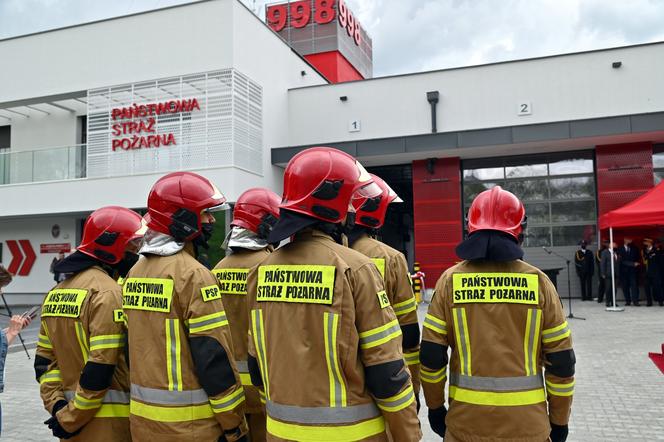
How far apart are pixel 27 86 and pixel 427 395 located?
20.2 metres

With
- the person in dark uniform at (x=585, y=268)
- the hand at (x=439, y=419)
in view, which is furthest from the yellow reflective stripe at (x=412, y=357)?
the person in dark uniform at (x=585, y=268)

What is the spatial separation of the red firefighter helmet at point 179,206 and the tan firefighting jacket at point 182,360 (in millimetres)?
182

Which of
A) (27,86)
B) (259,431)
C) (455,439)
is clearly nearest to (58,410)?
(259,431)

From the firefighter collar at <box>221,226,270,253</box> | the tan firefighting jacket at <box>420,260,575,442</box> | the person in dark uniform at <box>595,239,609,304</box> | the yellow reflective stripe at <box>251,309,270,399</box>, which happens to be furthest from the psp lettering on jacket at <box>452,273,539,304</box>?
the person in dark uniform at <box>595,239,609,304</box>

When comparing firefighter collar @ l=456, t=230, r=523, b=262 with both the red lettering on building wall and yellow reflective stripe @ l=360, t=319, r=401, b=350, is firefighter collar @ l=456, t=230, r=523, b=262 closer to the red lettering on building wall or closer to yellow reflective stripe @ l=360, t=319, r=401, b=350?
yellow reflective stripe @ l=360, t=319, r=401, b=350

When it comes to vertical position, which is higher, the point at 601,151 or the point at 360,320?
the point at 601,151

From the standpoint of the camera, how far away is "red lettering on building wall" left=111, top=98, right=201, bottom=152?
16.6 m

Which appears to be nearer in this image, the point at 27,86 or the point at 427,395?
the point at 427,395

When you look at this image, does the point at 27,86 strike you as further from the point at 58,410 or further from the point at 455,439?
Result: the point at 455,439

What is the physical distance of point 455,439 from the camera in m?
2.83

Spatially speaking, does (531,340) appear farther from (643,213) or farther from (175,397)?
(643,213)

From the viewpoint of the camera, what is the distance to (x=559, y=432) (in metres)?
2.78

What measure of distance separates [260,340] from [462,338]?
1.08m

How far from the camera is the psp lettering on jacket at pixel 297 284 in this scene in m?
2.19
